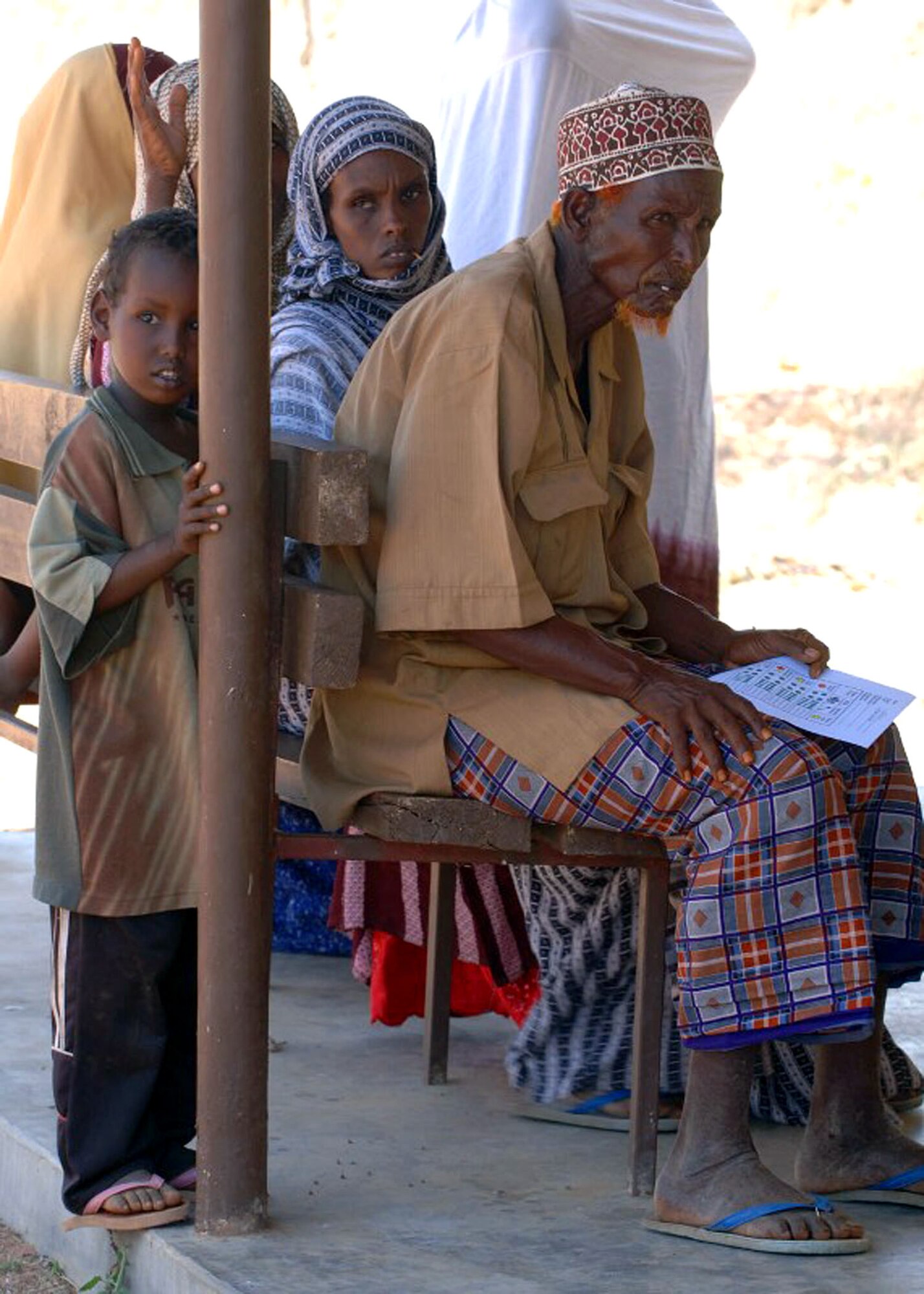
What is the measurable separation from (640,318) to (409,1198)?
1.41 metres

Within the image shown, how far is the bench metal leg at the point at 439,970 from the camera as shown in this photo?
3861 millimetres

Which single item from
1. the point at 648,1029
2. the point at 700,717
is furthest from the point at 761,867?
the point at 648,1029

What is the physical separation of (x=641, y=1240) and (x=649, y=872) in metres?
0.55

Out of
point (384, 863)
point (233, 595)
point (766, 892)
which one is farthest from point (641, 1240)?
point (384, 863)

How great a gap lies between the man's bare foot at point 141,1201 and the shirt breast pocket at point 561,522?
105 centimetres

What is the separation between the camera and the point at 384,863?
4.16m

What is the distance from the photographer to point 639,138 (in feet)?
10.1

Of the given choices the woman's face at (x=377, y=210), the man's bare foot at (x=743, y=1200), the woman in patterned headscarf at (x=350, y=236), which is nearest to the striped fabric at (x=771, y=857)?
the man's bare foot at (x=743, y=1200)

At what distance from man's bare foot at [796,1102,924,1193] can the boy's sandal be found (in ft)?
3.19

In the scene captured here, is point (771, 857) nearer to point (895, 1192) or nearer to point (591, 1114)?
point (895, 1192)

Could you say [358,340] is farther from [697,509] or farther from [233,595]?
[697,509]

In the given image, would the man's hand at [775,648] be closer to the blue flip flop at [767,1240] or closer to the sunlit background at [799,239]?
the blue flip flop at [767,1240]

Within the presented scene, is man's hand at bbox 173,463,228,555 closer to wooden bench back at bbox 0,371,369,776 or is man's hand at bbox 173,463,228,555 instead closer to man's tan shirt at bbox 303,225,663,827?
wooden bench back at bbox 0,371,369,776

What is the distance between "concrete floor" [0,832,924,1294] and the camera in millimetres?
2793
